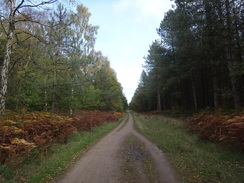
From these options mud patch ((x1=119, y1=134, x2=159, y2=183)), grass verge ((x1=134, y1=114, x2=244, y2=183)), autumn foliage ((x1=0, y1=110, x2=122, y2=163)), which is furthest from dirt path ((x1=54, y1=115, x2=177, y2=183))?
autumn foliage ((x1=0, y1=110, x2=122, y2=163))

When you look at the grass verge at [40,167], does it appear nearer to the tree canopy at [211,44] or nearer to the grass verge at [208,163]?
the grass verge at [208,163]

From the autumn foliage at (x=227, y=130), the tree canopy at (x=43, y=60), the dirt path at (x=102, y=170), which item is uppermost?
the tree canopy at (x=43, y=60)

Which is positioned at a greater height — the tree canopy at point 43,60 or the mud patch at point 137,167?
the tree canopy at point 43,60

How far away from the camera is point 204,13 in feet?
35.2

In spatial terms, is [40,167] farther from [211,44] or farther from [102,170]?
[211,44]

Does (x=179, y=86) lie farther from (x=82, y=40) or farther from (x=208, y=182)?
(x=208, y=182)

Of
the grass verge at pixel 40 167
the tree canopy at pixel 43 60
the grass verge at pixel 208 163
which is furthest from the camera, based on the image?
the tree canopy at pixel 43 60

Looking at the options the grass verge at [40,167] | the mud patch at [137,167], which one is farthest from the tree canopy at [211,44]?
the grass verge at [40,167]

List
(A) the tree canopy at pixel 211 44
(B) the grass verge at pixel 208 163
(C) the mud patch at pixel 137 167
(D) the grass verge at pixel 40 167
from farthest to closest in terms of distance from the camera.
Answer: (A) the tree canopy at pixel 211 44 → (D) the grass verge at pixel 40 167 → (C) the mud patch at pixel 137 167 → (B) the grass verge at pixel 208 163

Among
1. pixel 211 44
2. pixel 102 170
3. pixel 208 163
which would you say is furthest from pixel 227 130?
pixel 211 44

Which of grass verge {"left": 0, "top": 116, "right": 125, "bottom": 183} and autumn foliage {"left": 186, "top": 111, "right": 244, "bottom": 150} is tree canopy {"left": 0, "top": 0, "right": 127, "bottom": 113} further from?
autumn foliage {"left": 186, "top": 111, "right": 244, "bottom": 150}

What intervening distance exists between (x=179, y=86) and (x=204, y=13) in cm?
1377

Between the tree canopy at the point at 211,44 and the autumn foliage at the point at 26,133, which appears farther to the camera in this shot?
the tree canopy at the point at 211,44

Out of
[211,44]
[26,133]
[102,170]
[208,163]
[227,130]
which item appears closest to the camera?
[102,170]
